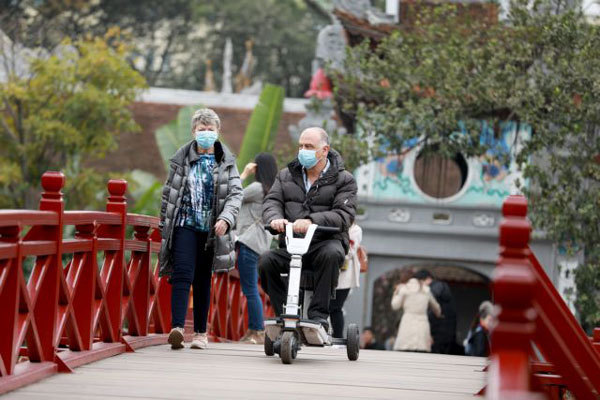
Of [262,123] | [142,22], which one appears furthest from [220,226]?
[142,22]

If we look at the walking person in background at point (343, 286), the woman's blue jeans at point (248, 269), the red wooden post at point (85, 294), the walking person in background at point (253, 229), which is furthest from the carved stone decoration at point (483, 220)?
the red wooden post at point (85, 294)

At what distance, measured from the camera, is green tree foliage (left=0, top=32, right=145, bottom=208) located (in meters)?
25.6

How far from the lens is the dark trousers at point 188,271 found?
28.5 ft

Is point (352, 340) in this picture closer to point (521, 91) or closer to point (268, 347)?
point (268, 347)

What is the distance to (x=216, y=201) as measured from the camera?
8750 millimetres

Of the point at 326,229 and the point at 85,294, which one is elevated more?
the point at 326,229

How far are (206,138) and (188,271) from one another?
935 mm

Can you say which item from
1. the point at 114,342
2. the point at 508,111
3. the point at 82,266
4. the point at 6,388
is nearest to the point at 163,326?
the point at 114,342

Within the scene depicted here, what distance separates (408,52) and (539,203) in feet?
10.7

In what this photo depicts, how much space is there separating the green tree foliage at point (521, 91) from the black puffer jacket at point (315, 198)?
10.2 m

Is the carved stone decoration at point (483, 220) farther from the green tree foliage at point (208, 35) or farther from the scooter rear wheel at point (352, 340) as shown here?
the green tree foliage at point (208, 35)

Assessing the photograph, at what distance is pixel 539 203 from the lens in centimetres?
1912

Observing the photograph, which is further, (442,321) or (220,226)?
(442,321)

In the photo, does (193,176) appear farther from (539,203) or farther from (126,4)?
(126,4)
